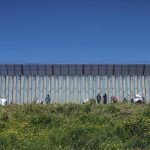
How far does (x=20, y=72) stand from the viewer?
1005 inches

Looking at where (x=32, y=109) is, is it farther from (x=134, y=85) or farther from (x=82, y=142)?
(x=134, y=85)

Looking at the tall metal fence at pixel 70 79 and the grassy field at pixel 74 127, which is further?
the tall metal fence at pixel 70 79

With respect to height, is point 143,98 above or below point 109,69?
below

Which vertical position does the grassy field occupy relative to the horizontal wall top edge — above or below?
below

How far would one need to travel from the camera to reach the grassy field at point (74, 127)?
1450 cm

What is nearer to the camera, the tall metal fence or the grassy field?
the grassy field

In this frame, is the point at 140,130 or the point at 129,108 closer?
the point at 140,130

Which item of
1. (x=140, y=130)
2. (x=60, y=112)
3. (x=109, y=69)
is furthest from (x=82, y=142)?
(x=109, y=69)

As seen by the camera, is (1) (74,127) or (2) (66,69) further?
(2) (66,69)

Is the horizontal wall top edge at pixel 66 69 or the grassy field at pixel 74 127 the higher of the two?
the horizontal wall top edge at pixel 66 69

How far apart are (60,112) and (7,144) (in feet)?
17.0

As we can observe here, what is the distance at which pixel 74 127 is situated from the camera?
52.3ft

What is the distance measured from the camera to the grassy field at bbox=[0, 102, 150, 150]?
1450cm

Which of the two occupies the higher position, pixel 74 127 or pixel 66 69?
pixel 66 69
